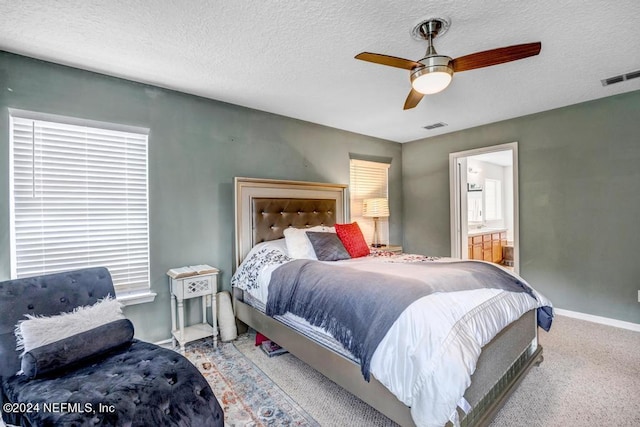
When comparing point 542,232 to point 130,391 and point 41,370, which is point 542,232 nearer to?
point 130,391

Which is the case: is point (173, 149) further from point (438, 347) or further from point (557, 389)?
point (557, 389)

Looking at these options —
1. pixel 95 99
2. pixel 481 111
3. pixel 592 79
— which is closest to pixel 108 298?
pixel 95 99

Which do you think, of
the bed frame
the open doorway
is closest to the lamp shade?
the bed frame

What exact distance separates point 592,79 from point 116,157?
4.58m

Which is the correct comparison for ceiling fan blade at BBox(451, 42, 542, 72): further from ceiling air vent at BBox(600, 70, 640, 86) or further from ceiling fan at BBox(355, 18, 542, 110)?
ceiling air vent at BBox(600, 70, 640, 86)

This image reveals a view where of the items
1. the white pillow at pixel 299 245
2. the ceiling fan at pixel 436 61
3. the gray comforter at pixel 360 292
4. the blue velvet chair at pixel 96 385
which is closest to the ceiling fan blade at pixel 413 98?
the ceiling fan at pixel 436 61

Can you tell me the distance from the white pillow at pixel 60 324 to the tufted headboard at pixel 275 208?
56.6 inches

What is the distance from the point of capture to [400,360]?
1564 mm

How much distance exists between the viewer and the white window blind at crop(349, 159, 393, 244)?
15.5 feet

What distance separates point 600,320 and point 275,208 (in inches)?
157

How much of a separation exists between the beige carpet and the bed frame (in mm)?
135

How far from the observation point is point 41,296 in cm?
190

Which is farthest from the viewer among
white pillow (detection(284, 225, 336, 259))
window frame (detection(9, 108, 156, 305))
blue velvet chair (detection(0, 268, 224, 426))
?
white pillow (detection(284, 225, 336, 259))

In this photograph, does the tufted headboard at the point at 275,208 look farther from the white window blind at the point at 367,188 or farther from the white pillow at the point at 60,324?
the white pillow at the point at 60,324
